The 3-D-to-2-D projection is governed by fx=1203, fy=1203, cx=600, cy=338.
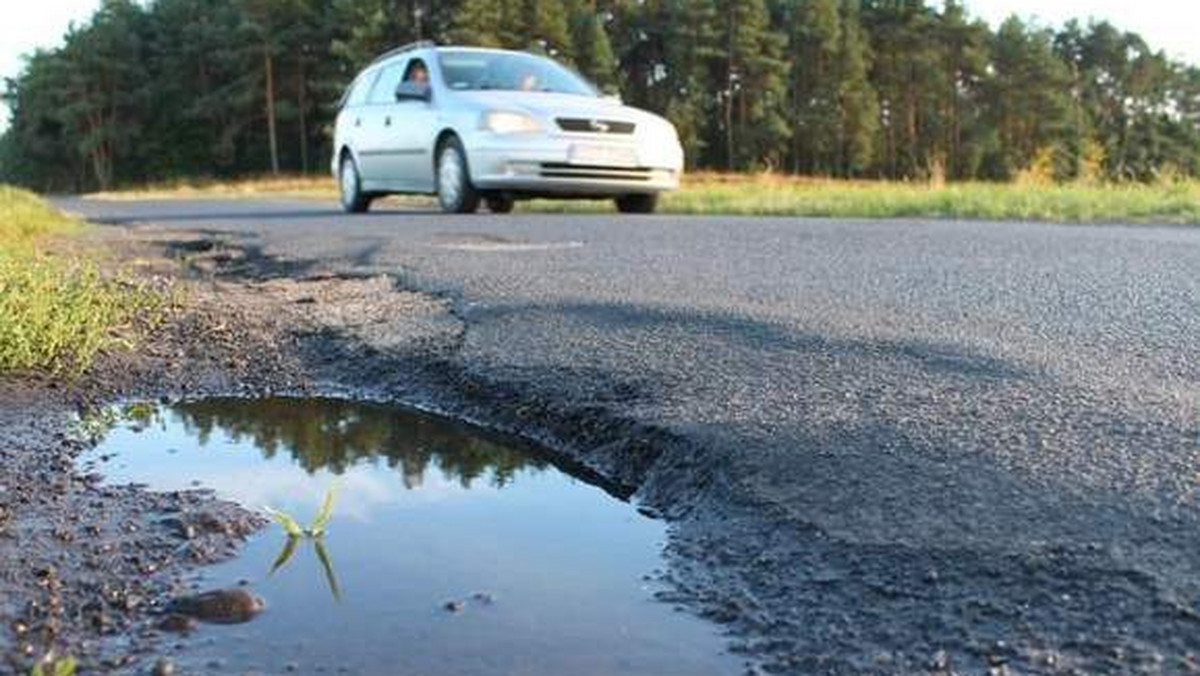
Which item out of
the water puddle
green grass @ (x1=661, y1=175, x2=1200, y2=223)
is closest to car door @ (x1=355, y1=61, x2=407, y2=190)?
green grass @ (x1=661, y1=175, x2=1200, y2=223)

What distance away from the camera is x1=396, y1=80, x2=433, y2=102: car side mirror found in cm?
1052

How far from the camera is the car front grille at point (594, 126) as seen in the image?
9828 millimetres

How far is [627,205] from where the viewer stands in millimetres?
10984

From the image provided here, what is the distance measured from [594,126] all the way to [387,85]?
2.77m

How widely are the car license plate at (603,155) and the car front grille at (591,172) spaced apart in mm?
42

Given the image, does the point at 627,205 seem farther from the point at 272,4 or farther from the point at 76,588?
the point at 272,4

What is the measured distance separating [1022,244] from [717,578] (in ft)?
17.2

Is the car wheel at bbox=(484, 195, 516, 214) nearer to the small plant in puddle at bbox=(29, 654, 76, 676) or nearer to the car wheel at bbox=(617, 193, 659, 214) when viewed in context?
the car wheel at bbox=(617, 193, 659, 214)

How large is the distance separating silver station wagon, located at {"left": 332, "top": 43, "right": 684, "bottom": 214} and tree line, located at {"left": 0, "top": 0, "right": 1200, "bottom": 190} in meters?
39.0

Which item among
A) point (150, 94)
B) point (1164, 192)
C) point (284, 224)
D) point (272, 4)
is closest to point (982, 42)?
point (272, 4)

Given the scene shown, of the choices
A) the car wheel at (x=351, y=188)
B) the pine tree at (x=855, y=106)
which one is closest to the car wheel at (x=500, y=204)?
the car wheel at (x=351, y=188)

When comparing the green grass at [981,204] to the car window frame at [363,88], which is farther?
the car window frame at [363,88]

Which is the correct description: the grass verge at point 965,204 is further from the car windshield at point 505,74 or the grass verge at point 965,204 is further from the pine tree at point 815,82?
the pine tree at point 815,82

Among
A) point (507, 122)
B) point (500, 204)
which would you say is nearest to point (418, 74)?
point (500, 204)
